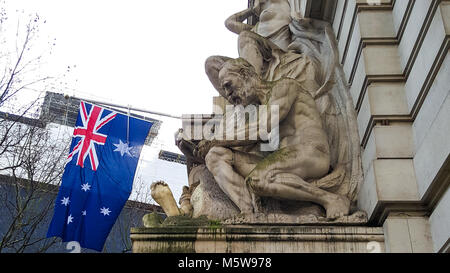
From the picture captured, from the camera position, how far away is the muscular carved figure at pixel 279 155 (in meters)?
8.06

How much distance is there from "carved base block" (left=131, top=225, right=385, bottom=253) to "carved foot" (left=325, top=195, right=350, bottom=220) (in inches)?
12.5

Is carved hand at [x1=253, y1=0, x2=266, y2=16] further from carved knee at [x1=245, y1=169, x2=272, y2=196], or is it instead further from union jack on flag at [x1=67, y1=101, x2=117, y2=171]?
carved knee at [x1=245, y1=169, x2=272, y2=196]

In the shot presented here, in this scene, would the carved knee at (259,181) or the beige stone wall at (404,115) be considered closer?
the beige stone wall at (404,115)

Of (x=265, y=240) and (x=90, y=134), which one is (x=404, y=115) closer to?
(x=265, y=240)

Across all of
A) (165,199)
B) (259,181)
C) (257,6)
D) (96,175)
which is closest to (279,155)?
(259,181)

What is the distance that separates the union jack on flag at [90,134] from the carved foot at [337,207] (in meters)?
6.82

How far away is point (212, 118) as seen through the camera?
1078 cm

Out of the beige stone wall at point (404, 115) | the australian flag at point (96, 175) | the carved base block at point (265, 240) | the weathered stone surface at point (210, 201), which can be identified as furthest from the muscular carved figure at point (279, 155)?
the australian flag at point (96, 175)

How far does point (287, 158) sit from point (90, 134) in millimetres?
6875

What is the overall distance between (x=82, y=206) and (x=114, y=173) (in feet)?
4.09

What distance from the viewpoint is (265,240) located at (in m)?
7.49

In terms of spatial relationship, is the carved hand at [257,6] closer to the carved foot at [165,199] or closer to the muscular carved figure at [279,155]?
the muscular carved figure at [279,155]

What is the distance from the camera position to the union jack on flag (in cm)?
1310

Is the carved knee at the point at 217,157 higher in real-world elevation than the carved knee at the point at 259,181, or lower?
higher
